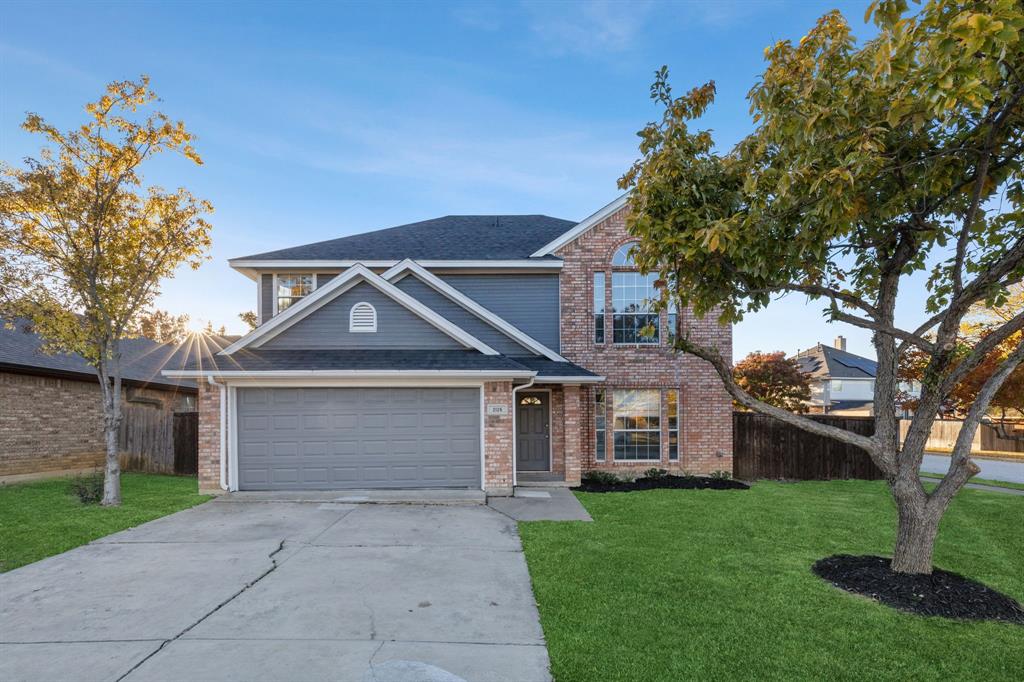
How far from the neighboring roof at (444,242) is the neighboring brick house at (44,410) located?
15.4 ft

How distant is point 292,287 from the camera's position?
14734 millimetres

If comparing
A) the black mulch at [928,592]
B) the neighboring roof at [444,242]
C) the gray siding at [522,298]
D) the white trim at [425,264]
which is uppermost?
the neighboring roof at [444,242]

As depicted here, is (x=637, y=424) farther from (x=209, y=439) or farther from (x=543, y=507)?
(x=209, y=439)

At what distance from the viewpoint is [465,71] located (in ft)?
40.1

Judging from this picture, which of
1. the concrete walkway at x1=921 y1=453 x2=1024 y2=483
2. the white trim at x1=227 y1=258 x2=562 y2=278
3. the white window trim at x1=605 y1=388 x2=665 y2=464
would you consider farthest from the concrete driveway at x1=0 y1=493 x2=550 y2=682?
the concrete walkway at x1=921 y1=453 x2=1024 y2=483

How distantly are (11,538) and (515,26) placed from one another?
42.5ft

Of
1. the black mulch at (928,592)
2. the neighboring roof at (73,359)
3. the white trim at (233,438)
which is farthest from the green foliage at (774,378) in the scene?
the neighboring roof at (73,359)

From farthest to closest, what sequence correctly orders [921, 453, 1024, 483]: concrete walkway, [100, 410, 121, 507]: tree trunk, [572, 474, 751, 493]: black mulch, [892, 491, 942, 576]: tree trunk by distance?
[921, 453, 1024, 483]: concrete walkway, [572, 474, 751, 493]: black mulch, [100, 410, 121, 507]: tree trunk, [892, 491, 942, 576]: tree trunk

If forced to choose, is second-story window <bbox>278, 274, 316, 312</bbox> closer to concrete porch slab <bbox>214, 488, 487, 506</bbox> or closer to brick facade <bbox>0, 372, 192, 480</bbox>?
→ concrete porch slab <bbox>214, 488, 487, 506</bbox>

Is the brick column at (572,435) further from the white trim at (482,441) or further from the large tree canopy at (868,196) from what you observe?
the large tree canopy at (868,196)

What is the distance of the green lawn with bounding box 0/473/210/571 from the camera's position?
297 inches

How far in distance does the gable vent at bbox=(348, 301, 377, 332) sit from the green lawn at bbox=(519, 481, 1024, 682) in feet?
19.8

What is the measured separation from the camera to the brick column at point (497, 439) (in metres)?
11.4

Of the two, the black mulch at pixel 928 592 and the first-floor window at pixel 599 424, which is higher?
the first-floor window at pixel 599 424
